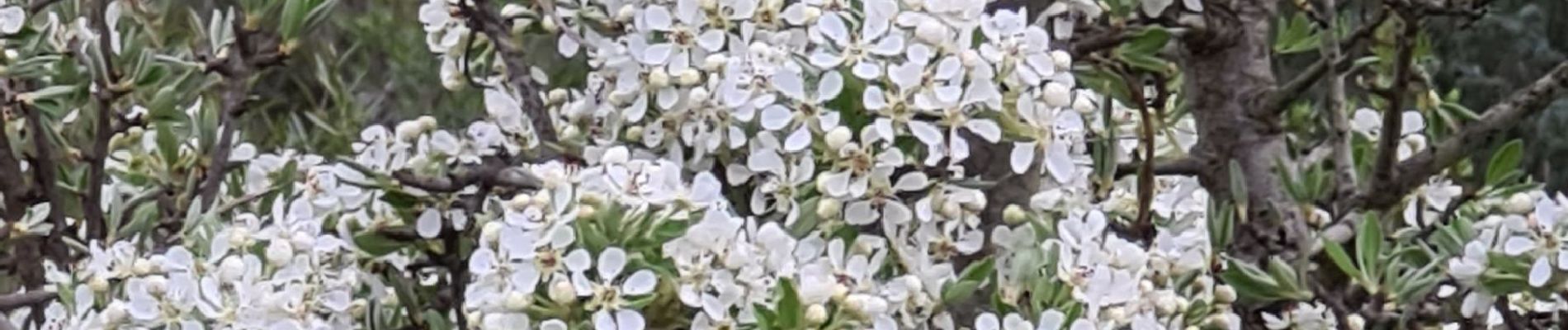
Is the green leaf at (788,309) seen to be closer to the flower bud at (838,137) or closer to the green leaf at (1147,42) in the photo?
the flower bud at (838,137)

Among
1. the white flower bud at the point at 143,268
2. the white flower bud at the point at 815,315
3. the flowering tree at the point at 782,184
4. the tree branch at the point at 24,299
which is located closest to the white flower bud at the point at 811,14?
the flowering tree at the point at 782,184

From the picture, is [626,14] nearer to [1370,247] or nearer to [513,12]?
[513,12]

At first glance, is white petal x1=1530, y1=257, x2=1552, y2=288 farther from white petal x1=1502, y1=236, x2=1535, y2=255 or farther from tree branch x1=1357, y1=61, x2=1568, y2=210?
tree branch x1=1357, y1=61, x2=1568, y2=210

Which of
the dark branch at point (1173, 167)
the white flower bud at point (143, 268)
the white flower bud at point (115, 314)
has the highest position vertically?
the white flower bud at point (143, 268)

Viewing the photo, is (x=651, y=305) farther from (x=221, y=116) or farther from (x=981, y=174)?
(x=221, y=116)

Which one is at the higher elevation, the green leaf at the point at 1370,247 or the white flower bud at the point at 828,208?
the white flower bud at the point at 828,208

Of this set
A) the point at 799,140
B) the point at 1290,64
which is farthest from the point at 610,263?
the point at 1290,64

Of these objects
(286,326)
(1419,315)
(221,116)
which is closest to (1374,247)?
(1419,315)
